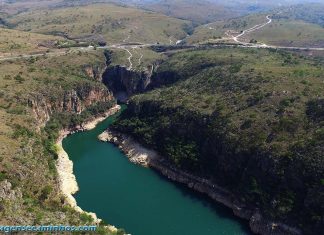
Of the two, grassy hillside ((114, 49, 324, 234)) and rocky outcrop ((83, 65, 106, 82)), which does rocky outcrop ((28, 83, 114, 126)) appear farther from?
grassy hillside ((114, 49, 324, 234))

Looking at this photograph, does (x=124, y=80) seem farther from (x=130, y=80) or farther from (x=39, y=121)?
(x=39, y=121)

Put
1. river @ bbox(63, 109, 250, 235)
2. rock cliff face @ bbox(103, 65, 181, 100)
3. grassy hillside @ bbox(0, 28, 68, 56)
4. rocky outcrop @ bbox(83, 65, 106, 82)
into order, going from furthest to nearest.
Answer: grassy hillside @ bbox(0, 28, 68, 56), rock cliff face @ bbox(103, 65, 181, 100), rocky outcrop @ bbox(83, 65, 106, 82), river @ bbox(63, 109, 250, 235)

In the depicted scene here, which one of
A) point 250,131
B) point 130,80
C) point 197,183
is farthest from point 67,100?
point 250,131

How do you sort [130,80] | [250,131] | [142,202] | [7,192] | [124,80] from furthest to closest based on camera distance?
1. [124,80]
2. [130,80]
3. [250,131]
4. [142,202]
5. [7,192]

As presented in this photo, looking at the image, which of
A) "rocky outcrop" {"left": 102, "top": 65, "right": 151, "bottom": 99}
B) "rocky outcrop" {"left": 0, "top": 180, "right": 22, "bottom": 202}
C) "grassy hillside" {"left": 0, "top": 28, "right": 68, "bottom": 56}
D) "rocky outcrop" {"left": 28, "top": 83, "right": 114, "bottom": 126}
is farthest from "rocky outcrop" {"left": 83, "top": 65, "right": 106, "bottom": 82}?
"rocky outcrop" {"left": 0, "top": 180, "right": 22, "bottom": 202}

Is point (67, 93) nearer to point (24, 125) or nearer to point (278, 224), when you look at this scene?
point (24, 125)

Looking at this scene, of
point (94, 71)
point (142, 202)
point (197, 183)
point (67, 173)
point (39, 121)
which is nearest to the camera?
point (142, 202)
